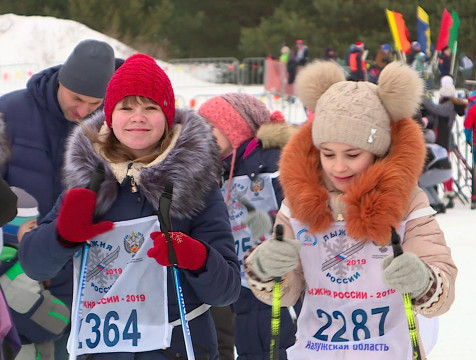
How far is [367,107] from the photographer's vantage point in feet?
9.39

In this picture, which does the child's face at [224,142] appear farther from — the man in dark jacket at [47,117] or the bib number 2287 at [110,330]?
the bib number 2287 at [110,330]

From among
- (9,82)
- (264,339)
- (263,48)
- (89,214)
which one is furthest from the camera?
(263,48)

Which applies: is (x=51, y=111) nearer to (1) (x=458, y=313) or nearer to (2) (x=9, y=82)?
(1) (x=458, y=313)

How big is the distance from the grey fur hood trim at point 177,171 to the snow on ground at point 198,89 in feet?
10.6

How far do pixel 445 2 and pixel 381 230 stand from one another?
33885 millimetres

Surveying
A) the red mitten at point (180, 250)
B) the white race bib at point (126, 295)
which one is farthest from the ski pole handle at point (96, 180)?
the red mitten at point (180, 250)

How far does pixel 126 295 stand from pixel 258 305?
175cm

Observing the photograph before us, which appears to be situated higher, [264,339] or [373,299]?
[373,299]

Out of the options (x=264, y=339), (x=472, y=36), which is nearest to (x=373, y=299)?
(x=264, y=339)

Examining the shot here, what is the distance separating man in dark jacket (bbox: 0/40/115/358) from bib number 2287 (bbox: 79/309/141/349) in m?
0.98

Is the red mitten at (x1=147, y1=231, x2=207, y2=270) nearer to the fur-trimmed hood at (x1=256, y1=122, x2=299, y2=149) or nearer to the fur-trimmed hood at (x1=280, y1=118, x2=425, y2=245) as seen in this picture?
the fur-trimmed hood at (x1=280, y1=118, x2=425, y2=245)

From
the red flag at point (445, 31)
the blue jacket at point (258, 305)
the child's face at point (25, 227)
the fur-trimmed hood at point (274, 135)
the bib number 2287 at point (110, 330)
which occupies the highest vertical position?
the child's face at point (25, 227)

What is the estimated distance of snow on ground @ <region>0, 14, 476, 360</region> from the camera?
20.4 feet

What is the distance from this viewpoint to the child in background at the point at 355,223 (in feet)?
8.96
